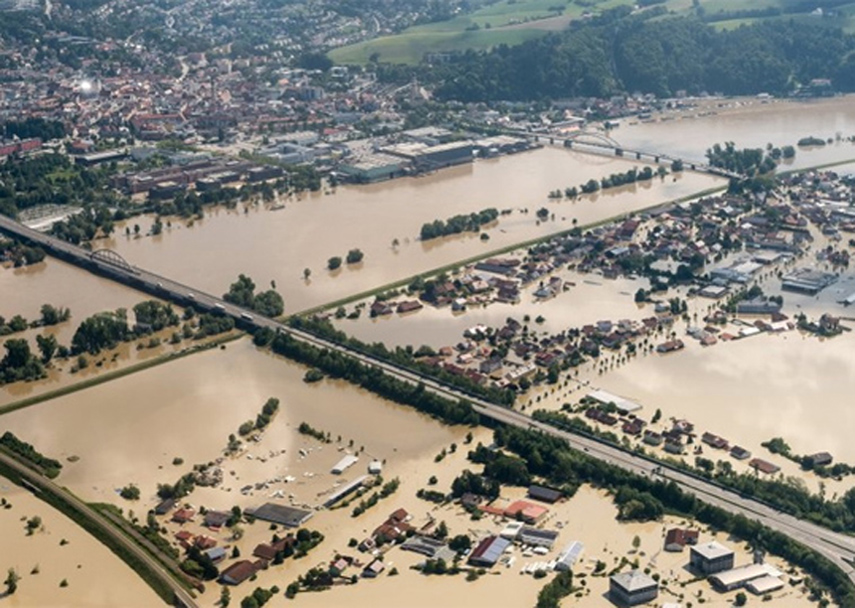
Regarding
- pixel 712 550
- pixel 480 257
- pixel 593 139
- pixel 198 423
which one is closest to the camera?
pixel 712 550

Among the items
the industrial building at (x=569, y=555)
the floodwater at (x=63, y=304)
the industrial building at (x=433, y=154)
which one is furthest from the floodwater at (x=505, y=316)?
the industrial building at (x=433, y=154)

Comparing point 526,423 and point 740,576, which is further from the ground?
point 526,423

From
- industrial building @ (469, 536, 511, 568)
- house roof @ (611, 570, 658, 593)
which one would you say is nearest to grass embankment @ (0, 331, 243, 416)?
industrial building @ (469, 536, 511, 568)

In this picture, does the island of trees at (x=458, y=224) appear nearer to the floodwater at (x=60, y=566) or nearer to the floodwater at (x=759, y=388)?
the floodwater at (x=759, y=388)

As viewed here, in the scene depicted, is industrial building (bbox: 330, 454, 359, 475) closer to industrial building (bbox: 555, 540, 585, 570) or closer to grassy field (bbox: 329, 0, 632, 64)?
industrial building (bbox: 555, 540, 585, 570)

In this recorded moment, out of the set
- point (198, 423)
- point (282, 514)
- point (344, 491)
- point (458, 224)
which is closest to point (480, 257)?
point (458, 224)

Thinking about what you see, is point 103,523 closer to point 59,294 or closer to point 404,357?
point 404,357
